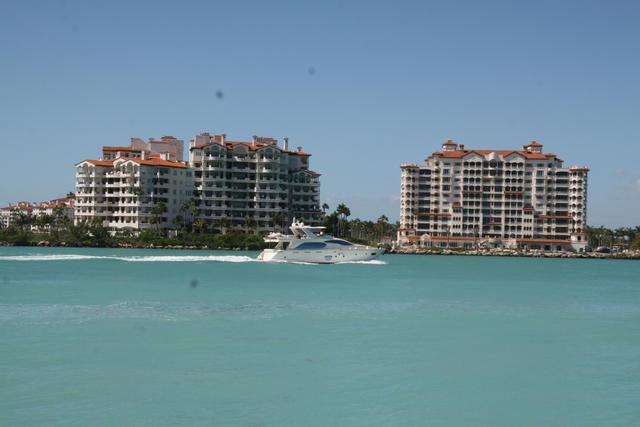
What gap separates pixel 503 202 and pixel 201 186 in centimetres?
5696

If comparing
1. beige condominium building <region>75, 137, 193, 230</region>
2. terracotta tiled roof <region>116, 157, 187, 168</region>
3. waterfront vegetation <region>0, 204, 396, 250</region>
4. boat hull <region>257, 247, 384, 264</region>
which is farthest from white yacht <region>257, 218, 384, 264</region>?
terracotta tiled roof <region>116, 157, 187, 168</region>

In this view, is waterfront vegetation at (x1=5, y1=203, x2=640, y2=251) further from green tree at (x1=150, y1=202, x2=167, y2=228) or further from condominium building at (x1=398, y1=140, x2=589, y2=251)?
condominium building at (x1=398, y1=140, x2=589, y2=251)

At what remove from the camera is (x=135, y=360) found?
62.8 ft

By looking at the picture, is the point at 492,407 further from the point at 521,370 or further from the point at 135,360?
the point at 135,360

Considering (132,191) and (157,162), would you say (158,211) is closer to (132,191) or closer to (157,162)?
(132,191)

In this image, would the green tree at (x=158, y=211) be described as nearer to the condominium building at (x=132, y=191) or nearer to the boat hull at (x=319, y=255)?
the condominium building at (x=132, y=191)

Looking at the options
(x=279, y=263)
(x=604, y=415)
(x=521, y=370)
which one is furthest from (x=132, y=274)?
(x=604, y=415)

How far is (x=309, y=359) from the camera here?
20.0 m

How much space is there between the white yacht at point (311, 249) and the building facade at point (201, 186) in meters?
49.2

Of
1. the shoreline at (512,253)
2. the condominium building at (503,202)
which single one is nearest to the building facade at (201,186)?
the shoreline at (512,253)

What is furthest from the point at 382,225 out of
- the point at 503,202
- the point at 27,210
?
the point at 27,210

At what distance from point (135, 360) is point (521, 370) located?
35.1 feet

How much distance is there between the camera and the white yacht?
6347 cm

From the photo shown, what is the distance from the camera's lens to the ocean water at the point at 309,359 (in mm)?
14977
